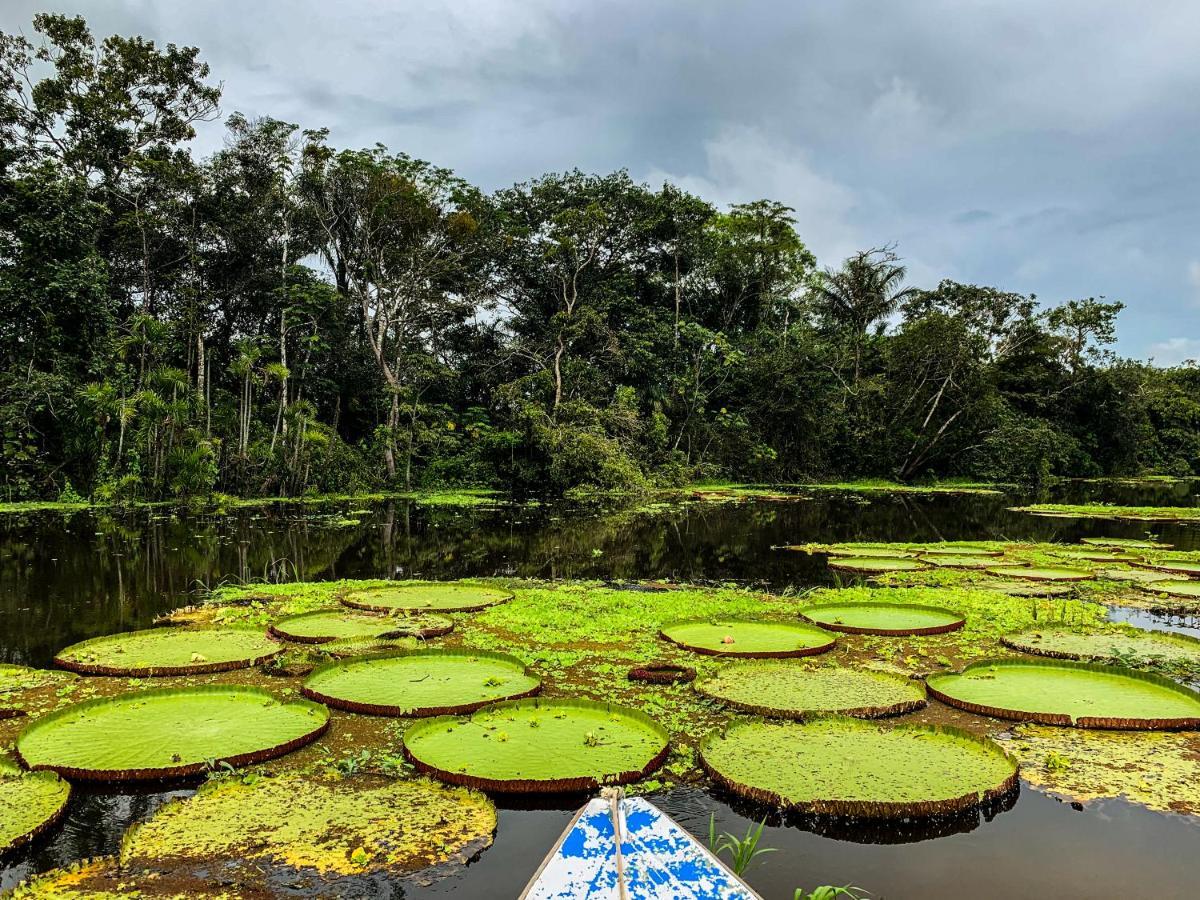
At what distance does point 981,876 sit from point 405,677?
10.5 feet

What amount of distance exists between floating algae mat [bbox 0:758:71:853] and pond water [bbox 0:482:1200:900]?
0.08 m

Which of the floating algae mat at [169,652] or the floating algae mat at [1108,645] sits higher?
the floating algae mat at [169,652]

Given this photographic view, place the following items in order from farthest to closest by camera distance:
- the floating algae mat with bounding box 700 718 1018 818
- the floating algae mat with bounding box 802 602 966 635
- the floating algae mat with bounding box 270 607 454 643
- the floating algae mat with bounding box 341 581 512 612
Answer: the floating algae mat with bounding box 341 581 512 612
the floating algae mat with bounding box 802 602 966 635
the floating algae mat with bounding box 270 607 454 643
the floating algae mat with bounding box 700 718 1018 818

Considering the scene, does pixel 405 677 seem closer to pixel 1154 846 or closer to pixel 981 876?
pixel 981 876

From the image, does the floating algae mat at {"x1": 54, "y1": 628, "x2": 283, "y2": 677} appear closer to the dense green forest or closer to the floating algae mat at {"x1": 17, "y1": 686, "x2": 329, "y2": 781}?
the floating algae mat at {"x1": 17, "y1": 686, "x2": 329, "y2": 781}

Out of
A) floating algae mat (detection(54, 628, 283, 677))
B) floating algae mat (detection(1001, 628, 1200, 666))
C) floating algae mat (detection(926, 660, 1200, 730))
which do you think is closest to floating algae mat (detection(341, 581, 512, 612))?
floating algae mat (detection(54, 628, 283, 677))

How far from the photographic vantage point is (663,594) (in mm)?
7785

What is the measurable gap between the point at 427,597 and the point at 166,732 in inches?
138

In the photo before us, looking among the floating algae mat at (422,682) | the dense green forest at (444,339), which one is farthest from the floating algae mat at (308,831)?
the dense green forest at (444,339)

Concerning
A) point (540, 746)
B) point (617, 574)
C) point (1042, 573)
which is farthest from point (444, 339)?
point (540, 746)

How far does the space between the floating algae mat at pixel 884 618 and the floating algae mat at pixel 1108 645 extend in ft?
1.79

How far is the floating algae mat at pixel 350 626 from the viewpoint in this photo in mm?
5555

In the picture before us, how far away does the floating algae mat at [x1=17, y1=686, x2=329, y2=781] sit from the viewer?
3326mm

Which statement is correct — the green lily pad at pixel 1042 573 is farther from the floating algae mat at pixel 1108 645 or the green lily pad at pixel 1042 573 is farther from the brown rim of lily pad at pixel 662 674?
the brown rim of lily pad at pixel 662 674
